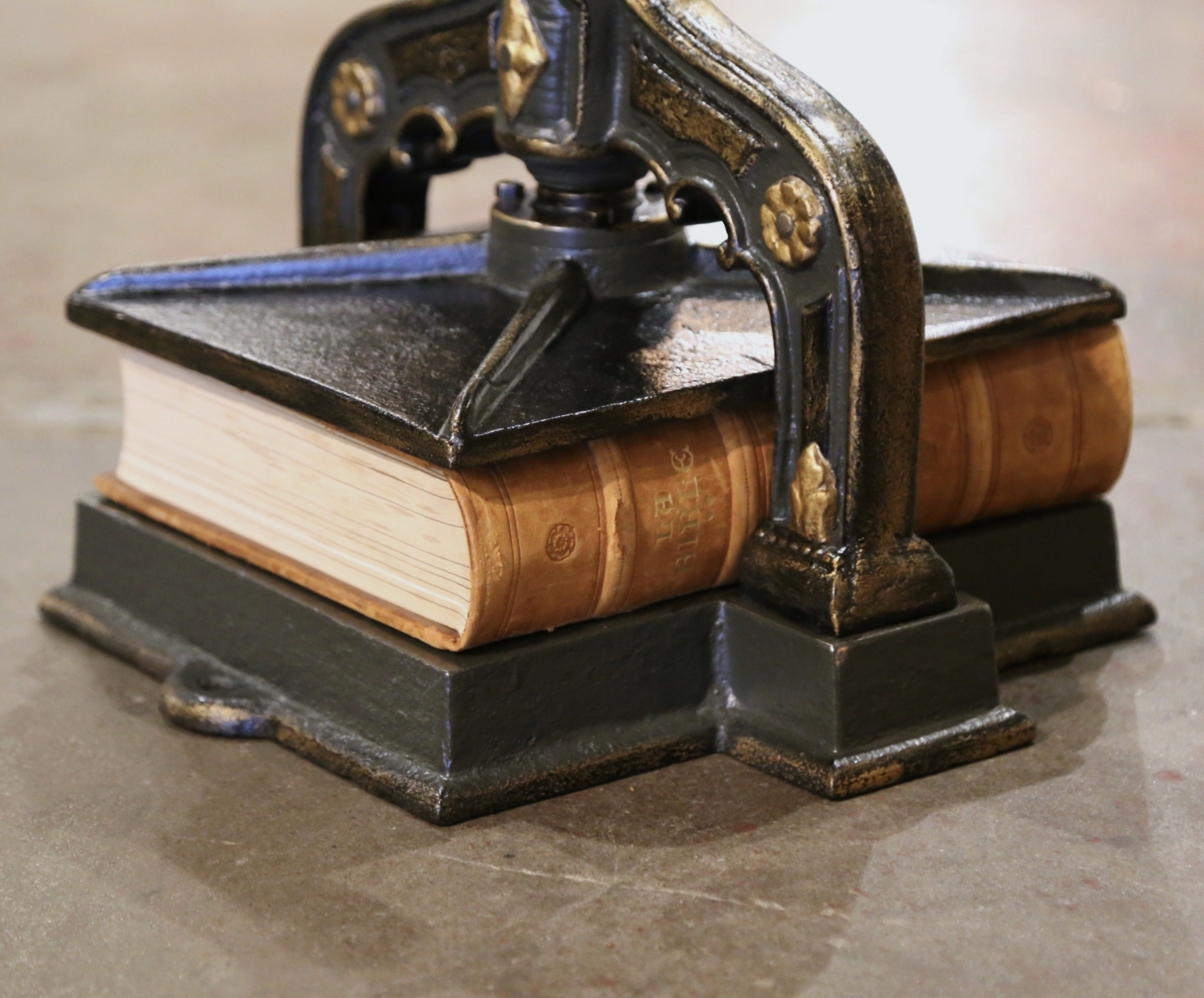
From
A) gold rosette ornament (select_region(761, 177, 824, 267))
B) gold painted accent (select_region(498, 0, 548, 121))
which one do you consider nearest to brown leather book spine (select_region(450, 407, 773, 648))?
gold rosette ornament (select_region(761, 177, 824, 267))

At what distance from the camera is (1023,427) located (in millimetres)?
1460

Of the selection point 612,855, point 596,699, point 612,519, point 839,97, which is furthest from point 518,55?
point 839,97

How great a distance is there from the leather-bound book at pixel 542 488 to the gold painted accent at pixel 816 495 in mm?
52

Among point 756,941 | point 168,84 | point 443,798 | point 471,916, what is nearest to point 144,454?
point 443,798

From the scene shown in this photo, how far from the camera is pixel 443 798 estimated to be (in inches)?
48.3

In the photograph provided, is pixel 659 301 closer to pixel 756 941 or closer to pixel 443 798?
pixel 443 798

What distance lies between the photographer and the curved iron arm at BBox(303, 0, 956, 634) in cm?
124

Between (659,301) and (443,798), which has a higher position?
(659,301)

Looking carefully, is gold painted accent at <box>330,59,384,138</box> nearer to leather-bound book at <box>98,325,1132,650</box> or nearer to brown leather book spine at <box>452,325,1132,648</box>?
leather-bound book at <box>98,325,1132,650</box>

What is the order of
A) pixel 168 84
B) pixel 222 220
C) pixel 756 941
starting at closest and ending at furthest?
1. pixel 756 941
2. pixel 222 220
3. pixel 168 84

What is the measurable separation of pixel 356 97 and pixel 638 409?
57 cm

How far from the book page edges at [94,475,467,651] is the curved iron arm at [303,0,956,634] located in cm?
23

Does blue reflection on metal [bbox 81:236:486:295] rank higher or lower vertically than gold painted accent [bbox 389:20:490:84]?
lower

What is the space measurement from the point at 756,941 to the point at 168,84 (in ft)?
11.3
